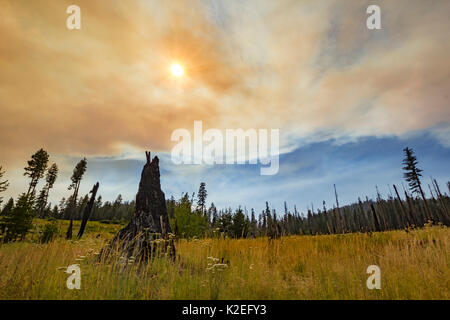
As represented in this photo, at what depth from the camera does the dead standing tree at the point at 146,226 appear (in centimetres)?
522

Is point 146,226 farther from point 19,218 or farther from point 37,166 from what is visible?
point 37,166

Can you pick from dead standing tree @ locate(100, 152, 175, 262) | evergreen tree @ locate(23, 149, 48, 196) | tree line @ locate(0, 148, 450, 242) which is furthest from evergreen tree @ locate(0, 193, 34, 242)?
evergreen tree @ locate(23, 149, 48, 196)

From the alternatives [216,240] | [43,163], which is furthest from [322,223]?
[43,163]

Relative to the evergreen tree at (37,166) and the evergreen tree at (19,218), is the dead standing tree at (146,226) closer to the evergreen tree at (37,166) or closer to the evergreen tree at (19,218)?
the evergreen tree at (19,218)

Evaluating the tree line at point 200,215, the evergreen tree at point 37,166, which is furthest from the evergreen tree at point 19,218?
the evergreen tree at point 37,166

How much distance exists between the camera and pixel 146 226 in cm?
592

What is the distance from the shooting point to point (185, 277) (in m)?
3.62

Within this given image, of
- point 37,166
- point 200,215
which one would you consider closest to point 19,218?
point 200,215

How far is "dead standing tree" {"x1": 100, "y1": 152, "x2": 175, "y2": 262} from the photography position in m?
5.22

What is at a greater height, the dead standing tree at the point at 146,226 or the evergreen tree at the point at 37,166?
the evergreen tree at the point at 37,166

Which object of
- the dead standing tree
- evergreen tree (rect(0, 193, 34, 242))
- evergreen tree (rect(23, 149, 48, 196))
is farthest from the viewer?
evergreen tree (rect(23, 149, 48, 196))

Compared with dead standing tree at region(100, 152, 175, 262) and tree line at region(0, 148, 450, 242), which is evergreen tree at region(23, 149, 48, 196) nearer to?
tree line at region(0, 148, 450, 242)
